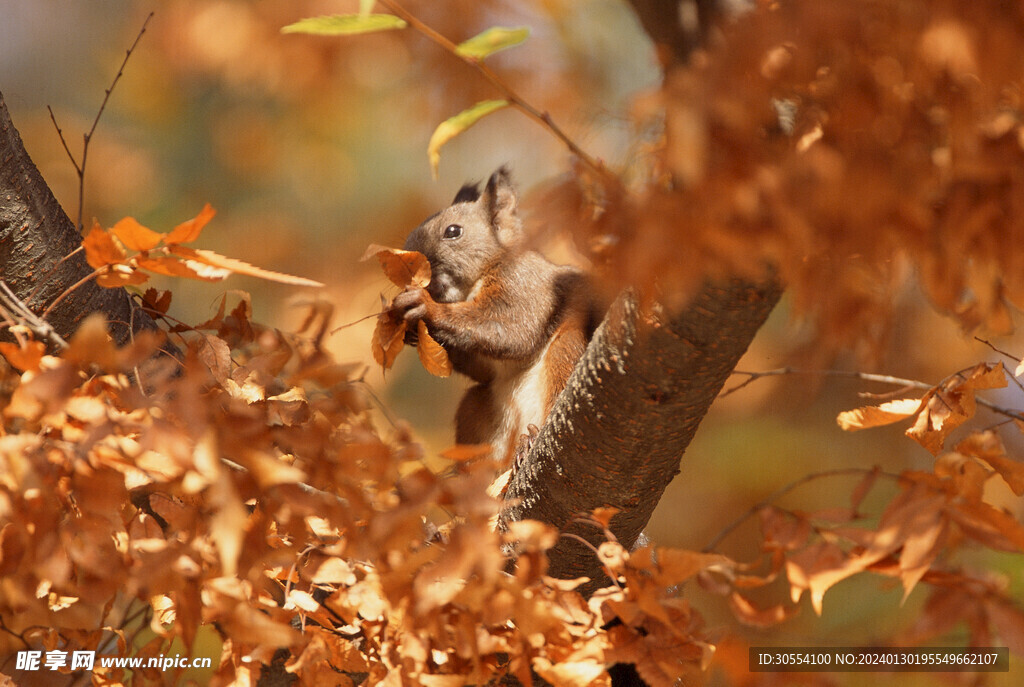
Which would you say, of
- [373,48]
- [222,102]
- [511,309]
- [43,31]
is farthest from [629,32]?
[43,31]

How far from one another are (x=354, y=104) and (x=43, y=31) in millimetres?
1103

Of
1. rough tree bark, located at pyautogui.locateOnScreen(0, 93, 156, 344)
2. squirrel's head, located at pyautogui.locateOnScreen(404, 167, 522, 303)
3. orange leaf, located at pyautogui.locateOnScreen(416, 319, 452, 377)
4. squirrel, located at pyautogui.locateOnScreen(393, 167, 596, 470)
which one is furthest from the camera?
squirrel's head, located at pyautogui.locateOnScreen(404, 167, 522, 303)

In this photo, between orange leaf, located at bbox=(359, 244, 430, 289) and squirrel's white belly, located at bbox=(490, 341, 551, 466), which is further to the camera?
squirrel's white belly, located at bbox=(490, 341, 551, 466)

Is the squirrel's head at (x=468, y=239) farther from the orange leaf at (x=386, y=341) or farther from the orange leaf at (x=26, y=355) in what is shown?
the orange leaf at (x=26, y=355)

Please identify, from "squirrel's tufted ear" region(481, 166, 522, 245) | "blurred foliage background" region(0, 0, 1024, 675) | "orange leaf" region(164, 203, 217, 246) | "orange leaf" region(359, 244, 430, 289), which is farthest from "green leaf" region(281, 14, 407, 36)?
"blurred foliage background" region(0, 0, 1024, 675)

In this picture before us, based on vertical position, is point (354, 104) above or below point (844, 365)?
above

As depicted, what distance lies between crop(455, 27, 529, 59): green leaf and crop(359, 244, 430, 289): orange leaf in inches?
18.7

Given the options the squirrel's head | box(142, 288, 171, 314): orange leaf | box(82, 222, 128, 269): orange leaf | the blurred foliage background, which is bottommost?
the blurred foliage background

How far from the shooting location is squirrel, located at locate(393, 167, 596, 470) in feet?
4.38

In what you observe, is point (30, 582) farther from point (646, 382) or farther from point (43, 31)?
point (43, 31)

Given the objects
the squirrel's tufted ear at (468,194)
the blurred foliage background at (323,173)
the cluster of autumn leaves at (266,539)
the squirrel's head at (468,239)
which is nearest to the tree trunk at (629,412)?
the cluster of autumn leaves at (266,539)

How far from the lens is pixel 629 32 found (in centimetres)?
181

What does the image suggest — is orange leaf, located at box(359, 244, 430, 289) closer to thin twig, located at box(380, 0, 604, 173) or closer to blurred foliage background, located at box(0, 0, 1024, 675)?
thin twig, located at box(380, 0, 604, 173)

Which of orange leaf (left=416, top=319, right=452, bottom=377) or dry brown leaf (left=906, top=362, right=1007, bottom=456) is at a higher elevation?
dry brown leaf (left=906, top=362, right=1007, bottom=456)
